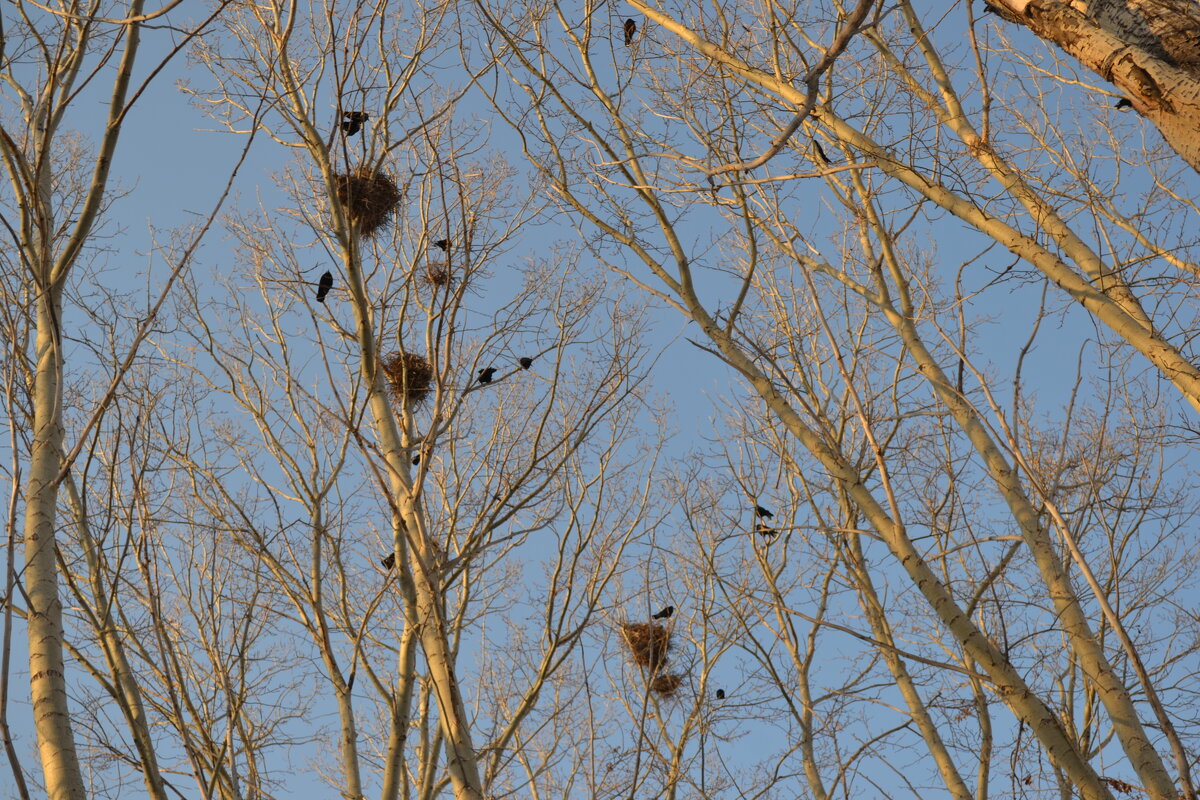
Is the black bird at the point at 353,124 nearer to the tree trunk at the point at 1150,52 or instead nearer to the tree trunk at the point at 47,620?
the tree trunk at the point at 47,620

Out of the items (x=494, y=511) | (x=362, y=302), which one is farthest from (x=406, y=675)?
(x=362, y=302)

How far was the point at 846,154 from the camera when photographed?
482cm

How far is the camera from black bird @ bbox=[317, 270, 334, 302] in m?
5.38

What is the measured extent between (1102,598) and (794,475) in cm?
569

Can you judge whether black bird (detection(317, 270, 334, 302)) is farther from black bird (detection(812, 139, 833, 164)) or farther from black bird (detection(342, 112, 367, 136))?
black bird (detection(812, 139, 833, 164))

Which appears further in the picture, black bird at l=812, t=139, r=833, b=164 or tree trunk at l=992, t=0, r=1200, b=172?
black bird at l=812, t=139, r=833, b=164

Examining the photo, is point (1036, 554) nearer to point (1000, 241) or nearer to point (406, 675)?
point (1000, 241)

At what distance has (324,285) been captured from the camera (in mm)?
5438

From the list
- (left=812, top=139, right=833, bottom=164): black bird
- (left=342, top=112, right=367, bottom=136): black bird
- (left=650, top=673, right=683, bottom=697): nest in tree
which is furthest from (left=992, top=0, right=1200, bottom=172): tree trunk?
(left=650, top=673, right=683, bottom=697): nest in tree

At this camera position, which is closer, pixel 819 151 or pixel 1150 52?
pixel 1150 52

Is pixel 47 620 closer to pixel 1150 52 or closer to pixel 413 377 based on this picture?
pixel 1150 52

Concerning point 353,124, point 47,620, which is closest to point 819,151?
point 353,124

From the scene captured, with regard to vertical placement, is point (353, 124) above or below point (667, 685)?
above

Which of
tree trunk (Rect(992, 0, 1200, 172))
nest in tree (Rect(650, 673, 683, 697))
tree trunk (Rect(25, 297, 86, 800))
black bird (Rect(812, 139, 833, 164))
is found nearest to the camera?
tree trunk (Rect(25, 297, 86, 800))
